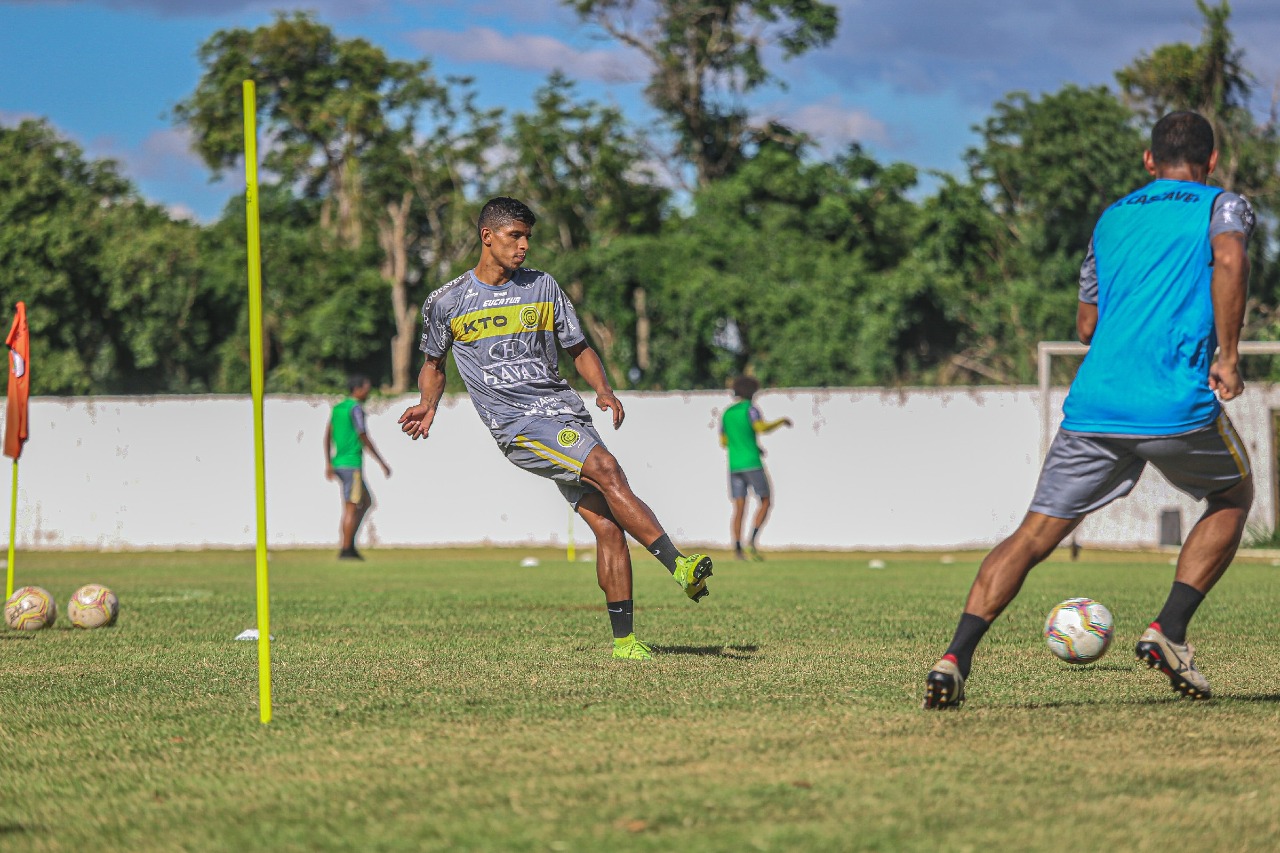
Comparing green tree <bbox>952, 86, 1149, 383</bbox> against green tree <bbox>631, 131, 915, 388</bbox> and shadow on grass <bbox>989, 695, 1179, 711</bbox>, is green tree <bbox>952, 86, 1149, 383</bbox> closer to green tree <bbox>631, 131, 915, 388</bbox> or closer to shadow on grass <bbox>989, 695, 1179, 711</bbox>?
green tree <bbox>631, 131, 915, 388</bbox>

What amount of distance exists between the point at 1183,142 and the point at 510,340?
3248 millimetres

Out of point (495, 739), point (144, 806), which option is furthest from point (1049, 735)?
point (144, 806)

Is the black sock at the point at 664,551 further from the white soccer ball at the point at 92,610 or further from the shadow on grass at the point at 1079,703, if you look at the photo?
the white soccer ball at the point at 92,610

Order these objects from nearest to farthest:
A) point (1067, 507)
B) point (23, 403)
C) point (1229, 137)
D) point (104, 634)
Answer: point (1067, 507) → point (104, 634) → point (23, 403) → point (1229, 137)

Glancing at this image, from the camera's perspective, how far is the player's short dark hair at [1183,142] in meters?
5.84

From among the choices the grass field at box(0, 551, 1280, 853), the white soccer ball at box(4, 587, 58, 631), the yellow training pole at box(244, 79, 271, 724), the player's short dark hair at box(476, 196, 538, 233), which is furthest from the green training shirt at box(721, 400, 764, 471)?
the yellow training pole at box(244, 79, 271, 724)

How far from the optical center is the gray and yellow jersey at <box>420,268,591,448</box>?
7.75 metres

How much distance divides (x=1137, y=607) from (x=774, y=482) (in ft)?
45.0

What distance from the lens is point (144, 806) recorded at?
4.24 meters

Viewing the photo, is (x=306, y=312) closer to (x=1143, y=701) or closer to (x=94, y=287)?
(x=94, y=287)

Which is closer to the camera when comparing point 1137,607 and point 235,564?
point 1137,607

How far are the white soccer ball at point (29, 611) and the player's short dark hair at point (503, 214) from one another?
4164 millimetres

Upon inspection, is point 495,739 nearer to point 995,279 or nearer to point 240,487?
point 240,487

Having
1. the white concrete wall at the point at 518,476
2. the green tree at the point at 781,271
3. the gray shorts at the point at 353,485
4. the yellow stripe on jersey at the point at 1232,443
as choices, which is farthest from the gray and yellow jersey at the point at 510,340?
the green tree at the point at 781,271
